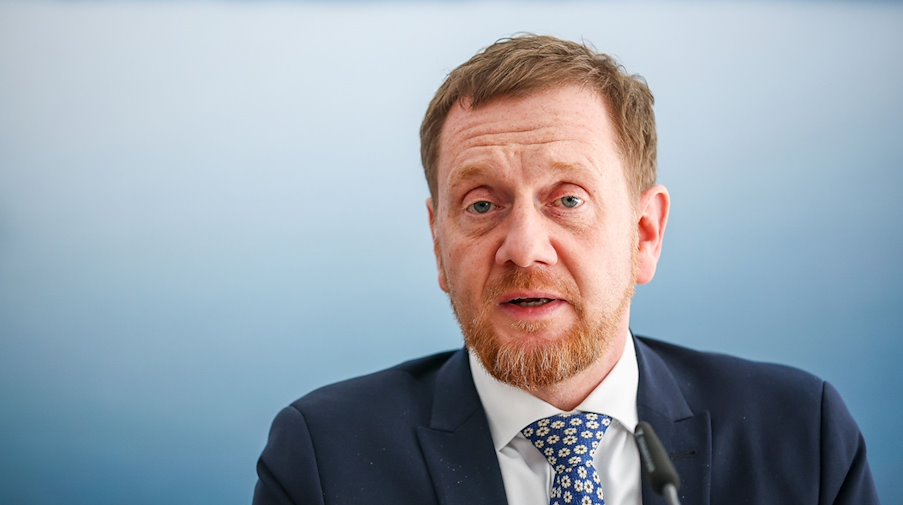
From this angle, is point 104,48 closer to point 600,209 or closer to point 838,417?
point 600,209

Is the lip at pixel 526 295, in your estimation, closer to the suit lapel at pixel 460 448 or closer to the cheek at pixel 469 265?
the cheek at pixel 469 265

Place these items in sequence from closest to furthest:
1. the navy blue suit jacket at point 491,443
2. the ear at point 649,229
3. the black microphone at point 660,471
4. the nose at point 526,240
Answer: the black microphone at point 660,471, the nose at point 526,240, the navy blue suit jacket at point 491,443, the ear at point 649,229

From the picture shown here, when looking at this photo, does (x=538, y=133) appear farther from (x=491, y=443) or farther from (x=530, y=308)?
(x=491, y=443)

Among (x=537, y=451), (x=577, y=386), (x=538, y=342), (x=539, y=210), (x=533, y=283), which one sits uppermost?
(x=539, y=210)

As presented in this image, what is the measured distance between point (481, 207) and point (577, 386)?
40cm

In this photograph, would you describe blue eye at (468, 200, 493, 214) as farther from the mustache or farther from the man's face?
the mustache

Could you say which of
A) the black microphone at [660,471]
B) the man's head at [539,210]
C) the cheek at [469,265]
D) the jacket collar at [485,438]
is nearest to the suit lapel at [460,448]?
the jacket collar at [485,438]

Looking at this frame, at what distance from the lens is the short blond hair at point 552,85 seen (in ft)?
5.98

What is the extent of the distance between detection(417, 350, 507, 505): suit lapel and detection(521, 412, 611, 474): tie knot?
0.09 metres

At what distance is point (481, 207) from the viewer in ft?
5.90

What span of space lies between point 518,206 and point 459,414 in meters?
0.44

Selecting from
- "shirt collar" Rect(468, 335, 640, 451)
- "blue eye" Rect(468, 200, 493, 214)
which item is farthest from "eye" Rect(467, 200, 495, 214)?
"shirt collar" Rect(468, 335, 640, 451)

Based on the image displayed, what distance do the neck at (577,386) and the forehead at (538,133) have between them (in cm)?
38

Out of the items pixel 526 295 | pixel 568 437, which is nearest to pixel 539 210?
pixel 526 295
